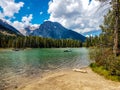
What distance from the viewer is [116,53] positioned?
96.6ft

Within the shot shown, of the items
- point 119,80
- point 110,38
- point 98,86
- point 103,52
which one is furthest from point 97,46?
point 98,86

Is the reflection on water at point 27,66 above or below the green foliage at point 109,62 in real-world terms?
Result: below

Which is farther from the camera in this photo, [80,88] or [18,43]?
[18,43]

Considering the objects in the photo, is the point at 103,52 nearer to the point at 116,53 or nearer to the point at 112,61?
the point at 116,53

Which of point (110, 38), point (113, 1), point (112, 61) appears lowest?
point (112, 61)

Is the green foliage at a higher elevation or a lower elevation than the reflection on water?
higher

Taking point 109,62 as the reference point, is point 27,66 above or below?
below

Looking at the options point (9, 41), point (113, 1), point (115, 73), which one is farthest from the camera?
point (9, 41)

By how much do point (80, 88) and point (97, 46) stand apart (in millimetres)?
14346

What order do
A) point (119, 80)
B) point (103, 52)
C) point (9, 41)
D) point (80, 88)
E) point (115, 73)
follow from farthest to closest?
1. point (9, 41)
2. point (103, 52)
3. point (115, 73)
4. point (119, 80)
5. point (80, 88)

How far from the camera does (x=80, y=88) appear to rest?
21281 millimetres

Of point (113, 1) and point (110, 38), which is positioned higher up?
point (113, 1)

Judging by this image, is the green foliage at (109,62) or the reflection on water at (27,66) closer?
the green foliage at (109,62)

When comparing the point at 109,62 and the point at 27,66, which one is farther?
the point at 27,66
